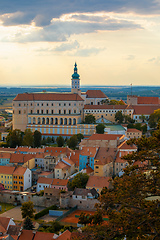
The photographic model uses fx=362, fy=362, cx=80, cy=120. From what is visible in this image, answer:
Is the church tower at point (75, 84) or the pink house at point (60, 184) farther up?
the church tower at point (75, 84)

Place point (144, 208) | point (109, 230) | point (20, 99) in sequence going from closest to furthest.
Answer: point (144, 208) → point (109, 230) → point (20, 99)

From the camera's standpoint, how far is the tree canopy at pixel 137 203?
46.3 ft

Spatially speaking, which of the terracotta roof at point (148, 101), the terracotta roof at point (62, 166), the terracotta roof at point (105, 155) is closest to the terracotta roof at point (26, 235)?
the terracotta roof at point (62, 166)

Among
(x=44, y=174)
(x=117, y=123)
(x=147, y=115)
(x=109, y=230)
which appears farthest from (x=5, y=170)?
(x=147, y=115)

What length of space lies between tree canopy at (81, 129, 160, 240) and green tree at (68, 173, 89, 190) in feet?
72.5

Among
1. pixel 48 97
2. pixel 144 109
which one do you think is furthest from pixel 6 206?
pixel 144 109

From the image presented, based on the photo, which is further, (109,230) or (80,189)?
(80,189)

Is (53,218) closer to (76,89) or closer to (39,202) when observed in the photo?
(39,202)

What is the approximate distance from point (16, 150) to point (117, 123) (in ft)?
88.3

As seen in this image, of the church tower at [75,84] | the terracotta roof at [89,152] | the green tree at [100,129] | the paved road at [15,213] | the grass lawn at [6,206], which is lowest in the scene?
the paved road at [15,213]

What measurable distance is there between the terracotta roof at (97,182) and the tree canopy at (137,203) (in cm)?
2126

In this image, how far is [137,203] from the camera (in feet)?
48.5

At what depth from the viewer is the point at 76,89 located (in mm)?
84688

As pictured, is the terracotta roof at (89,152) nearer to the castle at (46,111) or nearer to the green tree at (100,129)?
the green tree at (100,129)
